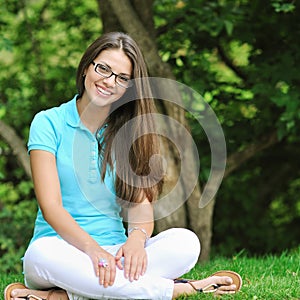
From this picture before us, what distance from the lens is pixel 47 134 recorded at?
2.93 metres

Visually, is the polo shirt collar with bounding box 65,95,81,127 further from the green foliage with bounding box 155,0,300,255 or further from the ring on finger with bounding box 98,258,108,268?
the green foliage with bounding box 155,0,300,255

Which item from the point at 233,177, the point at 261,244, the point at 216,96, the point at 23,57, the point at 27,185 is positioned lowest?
the point at 261,244

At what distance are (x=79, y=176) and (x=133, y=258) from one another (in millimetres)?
436

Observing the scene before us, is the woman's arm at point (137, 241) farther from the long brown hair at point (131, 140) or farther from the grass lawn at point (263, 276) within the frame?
the grass lawn at point (263, 276)

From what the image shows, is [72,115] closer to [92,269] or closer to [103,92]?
[103,92]

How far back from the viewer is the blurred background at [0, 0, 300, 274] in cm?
470

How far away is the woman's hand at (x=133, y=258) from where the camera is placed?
2758mm

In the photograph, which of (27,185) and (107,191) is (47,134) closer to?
(107,191)

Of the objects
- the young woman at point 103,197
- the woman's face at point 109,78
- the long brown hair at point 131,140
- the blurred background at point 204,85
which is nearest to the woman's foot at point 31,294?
the young woman at point 103,197

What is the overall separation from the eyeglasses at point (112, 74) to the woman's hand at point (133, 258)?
0.64 m

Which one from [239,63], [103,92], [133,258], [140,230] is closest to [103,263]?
[133,258]

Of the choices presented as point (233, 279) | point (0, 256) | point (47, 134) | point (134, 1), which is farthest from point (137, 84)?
point (0, 256)

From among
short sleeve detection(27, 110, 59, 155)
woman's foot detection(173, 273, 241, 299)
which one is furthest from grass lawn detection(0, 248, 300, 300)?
short sleeve detection(27, 110, 59, 155)

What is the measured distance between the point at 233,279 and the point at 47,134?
0.97 meters
